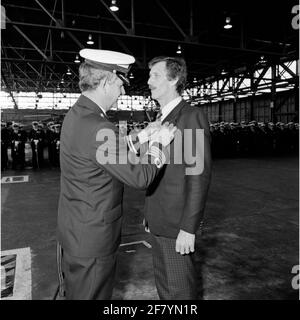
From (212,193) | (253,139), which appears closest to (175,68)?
(212,193)

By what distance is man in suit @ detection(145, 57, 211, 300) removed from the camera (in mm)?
1870

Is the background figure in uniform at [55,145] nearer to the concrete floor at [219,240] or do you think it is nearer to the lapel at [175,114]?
the concrete floor at [219,240]

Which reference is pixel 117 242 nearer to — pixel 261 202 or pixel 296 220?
pixel 296 220

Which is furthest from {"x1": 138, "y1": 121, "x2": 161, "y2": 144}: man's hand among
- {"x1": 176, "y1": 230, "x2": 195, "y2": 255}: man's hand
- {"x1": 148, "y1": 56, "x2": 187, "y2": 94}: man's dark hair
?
{"x1": 176, "y1": 230, "x2": 195, "y2": 255}: man's hand

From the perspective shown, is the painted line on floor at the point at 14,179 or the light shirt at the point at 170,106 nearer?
the light shirt at the point at 170,106

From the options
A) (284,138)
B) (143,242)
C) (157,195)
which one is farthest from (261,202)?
(284,138)

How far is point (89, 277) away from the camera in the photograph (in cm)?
168

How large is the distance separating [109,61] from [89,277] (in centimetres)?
128

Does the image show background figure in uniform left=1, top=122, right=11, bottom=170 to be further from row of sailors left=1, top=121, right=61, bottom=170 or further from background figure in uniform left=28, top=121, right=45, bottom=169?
background figure in uniform left=28, top=121, right=45, bottom=169

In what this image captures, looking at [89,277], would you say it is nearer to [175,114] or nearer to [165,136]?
[165,136]

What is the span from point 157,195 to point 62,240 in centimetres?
70

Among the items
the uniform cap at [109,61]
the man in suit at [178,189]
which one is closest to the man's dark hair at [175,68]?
the man in suit at [178,189]

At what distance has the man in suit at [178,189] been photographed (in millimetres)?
1870

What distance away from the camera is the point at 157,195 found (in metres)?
2.05
